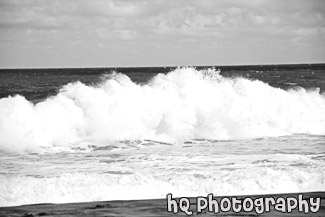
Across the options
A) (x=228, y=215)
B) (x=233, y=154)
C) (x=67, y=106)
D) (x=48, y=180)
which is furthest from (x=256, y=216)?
(x=67, y=106)

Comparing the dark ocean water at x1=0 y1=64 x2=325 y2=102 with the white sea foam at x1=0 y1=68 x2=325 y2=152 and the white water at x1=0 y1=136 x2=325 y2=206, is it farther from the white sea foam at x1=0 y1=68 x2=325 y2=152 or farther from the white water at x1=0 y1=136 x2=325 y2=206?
the white water at x1=0 y1=136 x2=325 y2=206

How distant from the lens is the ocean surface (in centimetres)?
469

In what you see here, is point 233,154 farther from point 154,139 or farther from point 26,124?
point 26,124

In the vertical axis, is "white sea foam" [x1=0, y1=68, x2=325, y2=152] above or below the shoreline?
above

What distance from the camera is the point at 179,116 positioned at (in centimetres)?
830

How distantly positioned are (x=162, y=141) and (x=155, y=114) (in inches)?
38.0

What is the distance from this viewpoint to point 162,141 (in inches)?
294

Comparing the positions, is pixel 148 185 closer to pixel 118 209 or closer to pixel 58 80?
pixel 118 209

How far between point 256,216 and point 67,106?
541cm

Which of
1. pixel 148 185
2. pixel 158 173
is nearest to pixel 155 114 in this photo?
pixel 158 173

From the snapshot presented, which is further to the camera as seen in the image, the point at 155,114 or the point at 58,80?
the point at 58,80

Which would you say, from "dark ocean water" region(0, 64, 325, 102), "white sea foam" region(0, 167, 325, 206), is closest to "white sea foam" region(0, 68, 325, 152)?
"white sea foam" region(0, 167, 325, 206)

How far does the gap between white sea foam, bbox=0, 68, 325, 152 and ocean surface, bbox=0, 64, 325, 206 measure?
20 millimetres

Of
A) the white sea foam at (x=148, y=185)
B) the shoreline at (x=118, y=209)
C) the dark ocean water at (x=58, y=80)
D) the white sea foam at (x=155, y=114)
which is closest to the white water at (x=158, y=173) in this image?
the white sea foam at (x=148, y=185)
